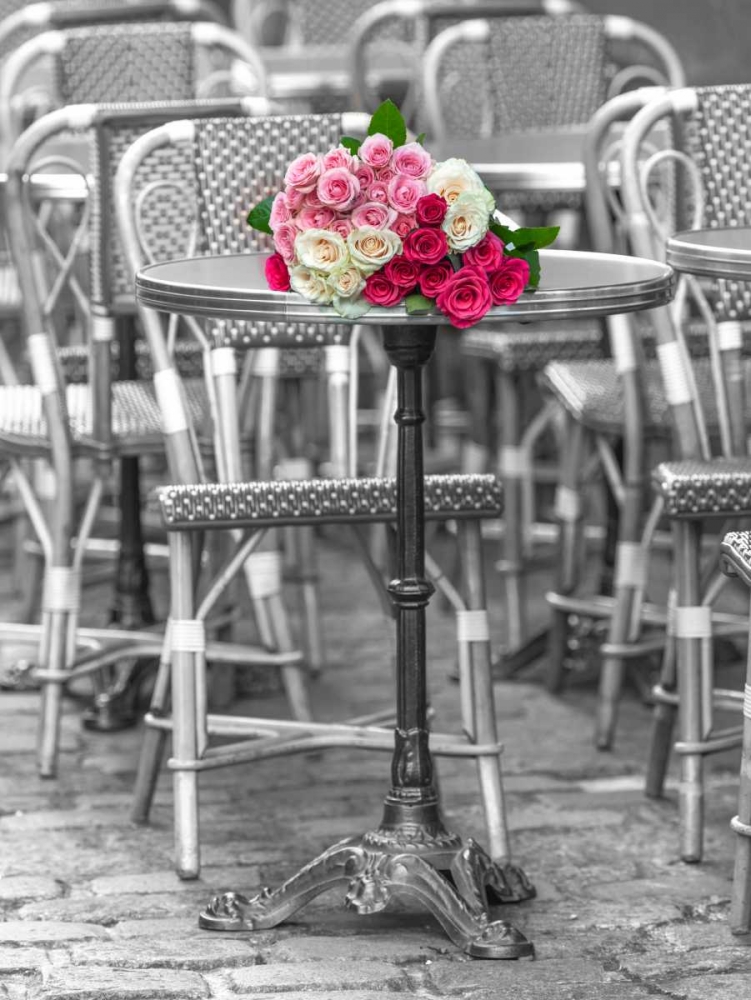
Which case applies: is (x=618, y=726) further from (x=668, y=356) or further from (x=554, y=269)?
(x=554, y=269)

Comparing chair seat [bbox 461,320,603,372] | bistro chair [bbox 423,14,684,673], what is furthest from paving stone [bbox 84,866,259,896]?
chair seat [bbox 461,320,603,372]

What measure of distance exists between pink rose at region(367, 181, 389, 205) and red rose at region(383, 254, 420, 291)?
0.10m

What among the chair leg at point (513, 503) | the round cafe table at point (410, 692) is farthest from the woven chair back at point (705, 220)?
the chair leg at point (513, 503)

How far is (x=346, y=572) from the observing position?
19.9 feet

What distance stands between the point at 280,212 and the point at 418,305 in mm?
276

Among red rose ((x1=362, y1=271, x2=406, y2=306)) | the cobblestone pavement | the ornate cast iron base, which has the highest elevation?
red rose ((x1=362, y1=271, x2=406, y2=306))

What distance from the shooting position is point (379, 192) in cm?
289

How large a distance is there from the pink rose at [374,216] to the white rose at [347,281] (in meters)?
0.07

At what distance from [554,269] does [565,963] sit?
1.10 metres

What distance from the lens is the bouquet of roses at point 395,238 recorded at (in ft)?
9.29

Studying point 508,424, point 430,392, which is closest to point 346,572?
point 430,392

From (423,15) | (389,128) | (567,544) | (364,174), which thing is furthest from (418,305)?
(423,15)

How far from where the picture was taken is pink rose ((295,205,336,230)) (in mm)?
2896

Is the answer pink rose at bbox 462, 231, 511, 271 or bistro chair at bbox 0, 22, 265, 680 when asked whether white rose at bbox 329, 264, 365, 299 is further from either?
bistro chair at bbox 0, 22, 265, 680
